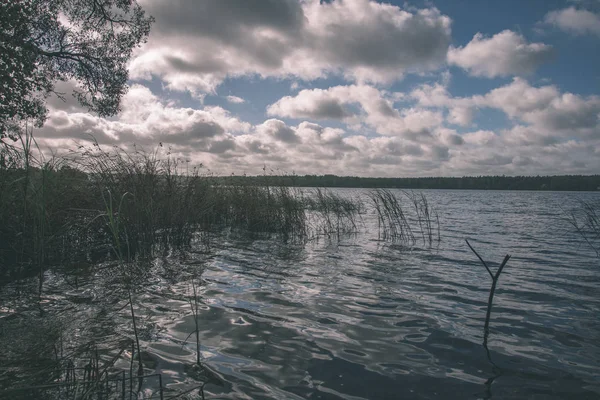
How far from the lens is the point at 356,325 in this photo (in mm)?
5117

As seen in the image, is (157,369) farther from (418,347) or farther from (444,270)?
(444,270)

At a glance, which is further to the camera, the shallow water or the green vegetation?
the green vegetation

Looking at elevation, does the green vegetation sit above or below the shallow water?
above

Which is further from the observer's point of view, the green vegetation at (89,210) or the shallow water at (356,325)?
the green vegetation at (89,210)

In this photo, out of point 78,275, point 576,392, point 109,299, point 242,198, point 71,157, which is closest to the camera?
point 576,392

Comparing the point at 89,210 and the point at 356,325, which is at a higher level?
the point at 89,210

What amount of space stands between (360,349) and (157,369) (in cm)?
247

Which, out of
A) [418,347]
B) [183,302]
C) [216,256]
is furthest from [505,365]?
[216,256]

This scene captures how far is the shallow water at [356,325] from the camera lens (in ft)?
11.6

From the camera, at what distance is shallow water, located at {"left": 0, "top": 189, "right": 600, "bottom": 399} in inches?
140

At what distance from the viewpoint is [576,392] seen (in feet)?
11.3

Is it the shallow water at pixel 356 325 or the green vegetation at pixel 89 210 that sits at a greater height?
the green vegetation at pixel 89 210

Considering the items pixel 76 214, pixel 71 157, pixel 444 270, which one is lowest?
pixel 444 270

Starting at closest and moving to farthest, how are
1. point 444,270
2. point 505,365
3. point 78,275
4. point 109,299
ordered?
point 505,365, point 109,299, point 78,275, point 444,270
